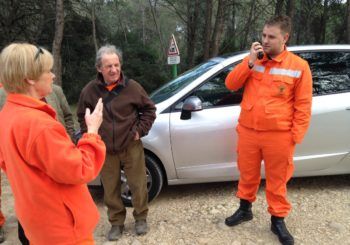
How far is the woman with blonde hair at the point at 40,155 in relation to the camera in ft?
5.49

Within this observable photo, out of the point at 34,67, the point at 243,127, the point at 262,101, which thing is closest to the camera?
the point at 34,67

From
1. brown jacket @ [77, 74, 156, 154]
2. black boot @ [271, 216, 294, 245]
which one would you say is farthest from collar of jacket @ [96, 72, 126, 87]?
black boot @ [271, 216, 294, 245]

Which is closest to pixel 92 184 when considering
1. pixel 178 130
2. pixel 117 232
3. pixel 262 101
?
pixel 117 232

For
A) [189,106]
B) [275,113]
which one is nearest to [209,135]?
[189,106]

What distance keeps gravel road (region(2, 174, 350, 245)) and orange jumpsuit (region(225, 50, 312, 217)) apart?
399mm

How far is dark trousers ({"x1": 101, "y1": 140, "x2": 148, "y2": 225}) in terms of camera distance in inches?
132

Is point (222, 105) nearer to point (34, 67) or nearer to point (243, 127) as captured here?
point (243, 127)

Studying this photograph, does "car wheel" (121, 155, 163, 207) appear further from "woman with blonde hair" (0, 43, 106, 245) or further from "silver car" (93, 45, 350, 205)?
"woman with blonde hair" (0, 43, 106, 245)

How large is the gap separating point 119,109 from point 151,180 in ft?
3.67

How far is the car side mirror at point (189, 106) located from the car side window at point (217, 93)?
0.16 meters

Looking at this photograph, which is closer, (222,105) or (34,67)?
(34,67)

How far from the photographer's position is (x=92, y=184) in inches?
159

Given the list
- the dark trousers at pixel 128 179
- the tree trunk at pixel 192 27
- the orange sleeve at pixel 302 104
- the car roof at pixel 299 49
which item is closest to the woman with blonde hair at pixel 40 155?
the dark trousers at pixel 128 179

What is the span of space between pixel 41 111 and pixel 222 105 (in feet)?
8.13
